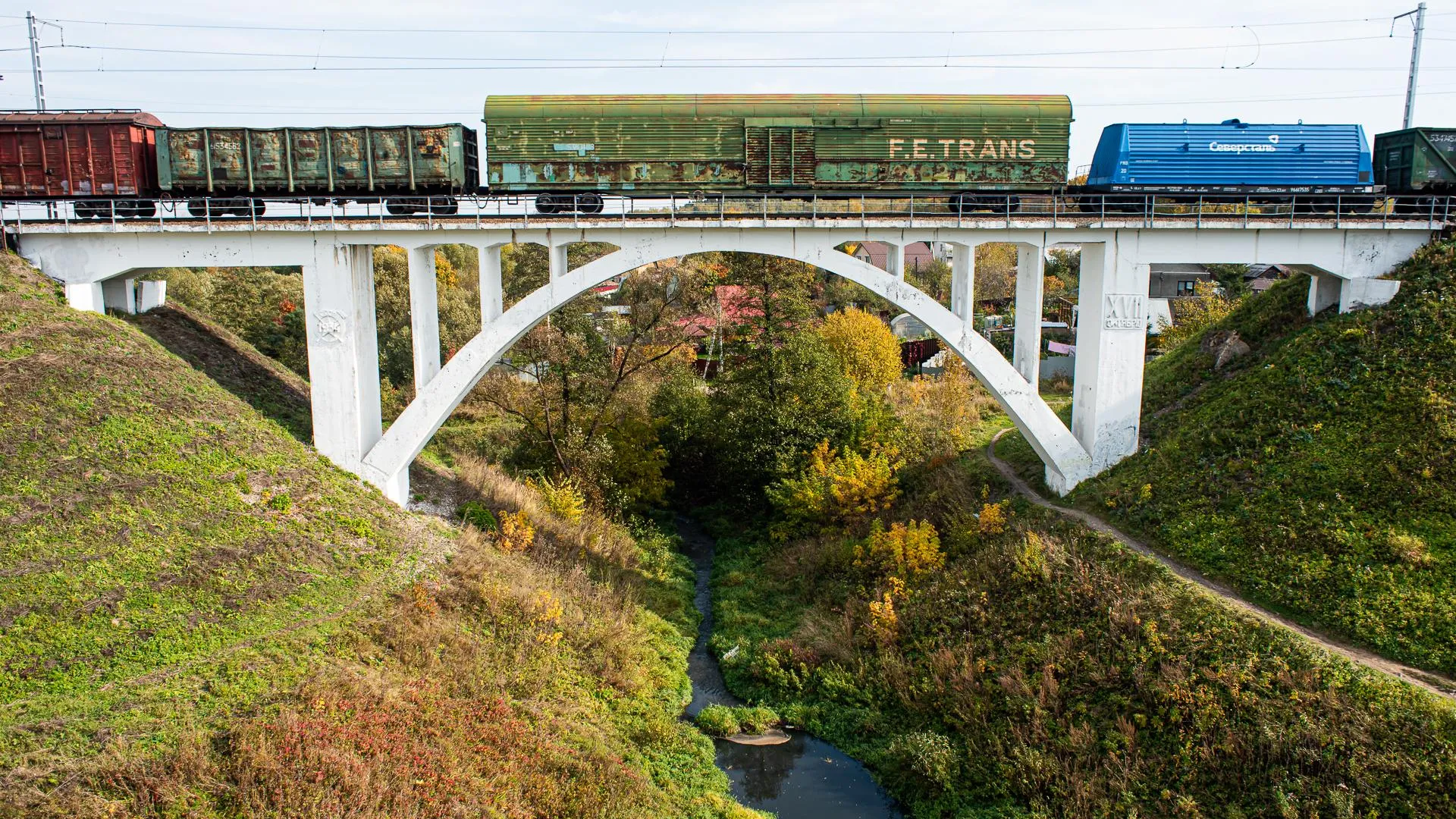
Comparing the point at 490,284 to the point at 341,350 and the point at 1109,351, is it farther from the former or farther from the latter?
the point at 1109,351

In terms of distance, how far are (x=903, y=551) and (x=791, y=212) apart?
7954 millimetres

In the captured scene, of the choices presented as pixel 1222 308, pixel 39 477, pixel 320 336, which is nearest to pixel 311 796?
pixel 39 477

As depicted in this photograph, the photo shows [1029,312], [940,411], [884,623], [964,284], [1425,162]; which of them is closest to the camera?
[884,623]

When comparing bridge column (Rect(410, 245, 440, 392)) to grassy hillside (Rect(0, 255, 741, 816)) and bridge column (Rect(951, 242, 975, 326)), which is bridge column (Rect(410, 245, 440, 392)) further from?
bridge column (Rect(951, 242, 975, 326))

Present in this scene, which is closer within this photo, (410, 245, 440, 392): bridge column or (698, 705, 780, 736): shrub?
(698, 705, 780, 736): shrub

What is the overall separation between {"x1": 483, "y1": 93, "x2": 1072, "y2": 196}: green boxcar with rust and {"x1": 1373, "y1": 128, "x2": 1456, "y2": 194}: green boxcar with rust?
842 centimetres

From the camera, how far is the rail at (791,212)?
19484 millimetres

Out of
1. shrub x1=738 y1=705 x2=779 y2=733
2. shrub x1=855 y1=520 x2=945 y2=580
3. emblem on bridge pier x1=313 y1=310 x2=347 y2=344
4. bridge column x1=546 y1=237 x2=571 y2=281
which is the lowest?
shrub x1=738 y1=705 x2=779 y2=733

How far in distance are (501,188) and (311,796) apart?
14.4 m

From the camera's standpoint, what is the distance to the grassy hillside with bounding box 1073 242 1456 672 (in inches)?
601

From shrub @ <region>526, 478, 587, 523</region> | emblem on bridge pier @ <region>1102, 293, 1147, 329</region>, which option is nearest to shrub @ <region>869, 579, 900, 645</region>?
emblem on bridge pier @ <region>1102, 293, 1147, 329</region>

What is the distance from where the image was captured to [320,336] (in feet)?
65.1

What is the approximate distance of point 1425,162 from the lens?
2223 cm

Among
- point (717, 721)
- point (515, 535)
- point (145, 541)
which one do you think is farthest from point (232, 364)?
point (717, 721)
